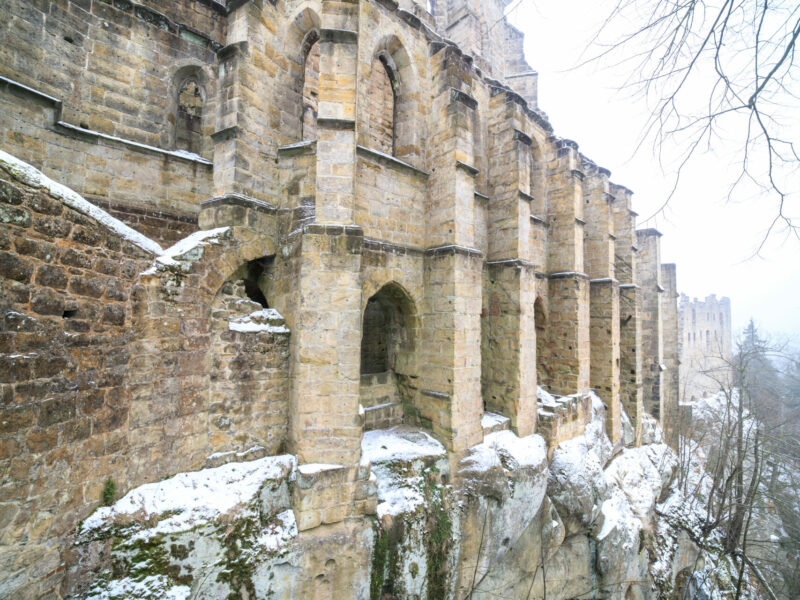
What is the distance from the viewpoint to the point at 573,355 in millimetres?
10469

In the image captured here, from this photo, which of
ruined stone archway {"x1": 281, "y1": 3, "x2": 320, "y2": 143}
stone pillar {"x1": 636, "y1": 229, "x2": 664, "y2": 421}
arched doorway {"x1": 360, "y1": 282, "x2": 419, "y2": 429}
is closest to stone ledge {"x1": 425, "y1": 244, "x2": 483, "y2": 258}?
arched doorway {"x1": 360, "y1": 282, "x2": 419, "y2": 429}

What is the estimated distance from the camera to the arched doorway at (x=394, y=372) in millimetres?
7113

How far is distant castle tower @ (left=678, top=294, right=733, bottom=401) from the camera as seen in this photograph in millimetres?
31094

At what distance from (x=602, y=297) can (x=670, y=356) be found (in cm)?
1138

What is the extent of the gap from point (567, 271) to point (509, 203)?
11.3 ft

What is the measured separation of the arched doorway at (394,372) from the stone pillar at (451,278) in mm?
316

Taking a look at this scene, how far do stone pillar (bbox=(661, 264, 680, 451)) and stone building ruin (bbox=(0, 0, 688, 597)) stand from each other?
39.9 feet

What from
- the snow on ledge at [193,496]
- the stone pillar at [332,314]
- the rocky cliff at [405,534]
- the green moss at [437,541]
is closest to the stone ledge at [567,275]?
the rocky cliff at [405,534]

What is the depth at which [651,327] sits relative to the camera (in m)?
16.8

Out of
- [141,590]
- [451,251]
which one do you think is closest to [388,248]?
[451,251]

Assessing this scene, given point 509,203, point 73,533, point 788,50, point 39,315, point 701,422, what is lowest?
point 701,422

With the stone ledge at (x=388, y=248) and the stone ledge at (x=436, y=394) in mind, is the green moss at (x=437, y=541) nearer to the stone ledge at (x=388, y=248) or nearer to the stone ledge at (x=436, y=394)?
the stone ledge at (x=436, y=394)

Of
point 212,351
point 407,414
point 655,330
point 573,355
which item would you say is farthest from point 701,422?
point 212,351

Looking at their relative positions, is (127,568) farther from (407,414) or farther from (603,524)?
(603,524)
